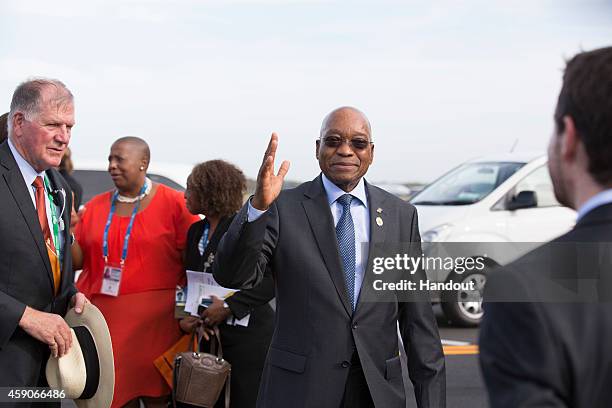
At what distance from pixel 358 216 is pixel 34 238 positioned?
52.4 inches

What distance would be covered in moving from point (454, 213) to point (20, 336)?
24.9 feet

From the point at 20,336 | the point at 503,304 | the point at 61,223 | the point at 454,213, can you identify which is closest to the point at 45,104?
the point at 61,223

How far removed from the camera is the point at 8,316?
345 centimetres

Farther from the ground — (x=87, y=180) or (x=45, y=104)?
(x=45, y=104)

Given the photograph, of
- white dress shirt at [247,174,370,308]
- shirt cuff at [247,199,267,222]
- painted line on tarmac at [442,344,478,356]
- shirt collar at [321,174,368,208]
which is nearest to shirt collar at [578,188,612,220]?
shirt cuff at [247,199,267,222]

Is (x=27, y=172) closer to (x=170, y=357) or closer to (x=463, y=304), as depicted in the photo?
(x=170, y=357)

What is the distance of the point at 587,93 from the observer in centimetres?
160

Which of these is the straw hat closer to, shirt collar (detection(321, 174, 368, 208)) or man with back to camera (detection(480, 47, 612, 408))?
shirt collar (detection(321, 174, 368, 208))

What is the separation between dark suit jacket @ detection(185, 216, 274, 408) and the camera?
5.00m

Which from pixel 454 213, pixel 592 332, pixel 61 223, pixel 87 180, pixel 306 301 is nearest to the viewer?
pixel 592 332

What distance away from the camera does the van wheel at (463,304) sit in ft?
34.4

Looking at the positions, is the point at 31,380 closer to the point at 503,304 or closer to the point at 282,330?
the point at 282,330

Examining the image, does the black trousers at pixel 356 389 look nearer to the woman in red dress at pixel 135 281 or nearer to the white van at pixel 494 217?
the woman in red dress at pixel 135 281

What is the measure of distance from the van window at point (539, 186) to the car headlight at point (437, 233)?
1.01 meters
